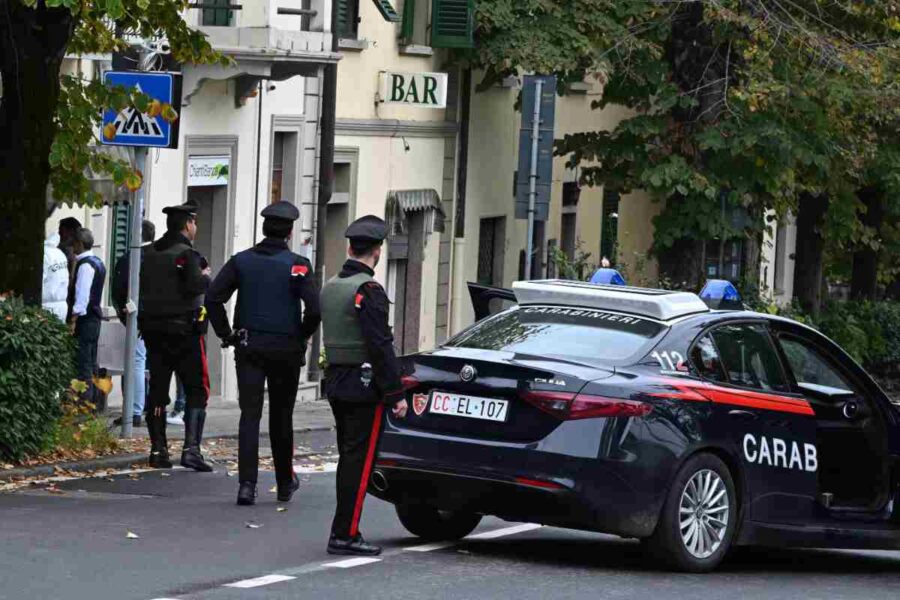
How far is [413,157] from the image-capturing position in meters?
31.2

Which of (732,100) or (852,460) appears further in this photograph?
(732,100)

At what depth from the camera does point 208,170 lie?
24609 millimetres

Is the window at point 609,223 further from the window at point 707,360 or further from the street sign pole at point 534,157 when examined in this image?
the window at point 707,360

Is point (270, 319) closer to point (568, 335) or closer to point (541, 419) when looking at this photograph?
point (568, 335)

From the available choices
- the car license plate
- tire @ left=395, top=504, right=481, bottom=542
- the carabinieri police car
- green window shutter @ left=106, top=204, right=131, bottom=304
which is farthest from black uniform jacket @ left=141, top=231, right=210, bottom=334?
green window shutter @ left=106, top=204, right=131, bottom=304

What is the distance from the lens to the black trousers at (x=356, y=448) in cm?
1094

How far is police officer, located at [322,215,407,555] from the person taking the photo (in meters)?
10.8

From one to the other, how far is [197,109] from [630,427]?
14241 mm

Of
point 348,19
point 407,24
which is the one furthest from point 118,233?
point 407,24

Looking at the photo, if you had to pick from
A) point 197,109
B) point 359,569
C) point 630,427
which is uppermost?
point 197,109

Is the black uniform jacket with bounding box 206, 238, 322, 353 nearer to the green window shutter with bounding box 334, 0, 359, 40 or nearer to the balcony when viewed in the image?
the balcony

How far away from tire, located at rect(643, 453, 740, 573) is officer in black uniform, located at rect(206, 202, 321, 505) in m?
→ 2.88

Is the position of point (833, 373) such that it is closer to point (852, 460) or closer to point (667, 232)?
point (852, 460)

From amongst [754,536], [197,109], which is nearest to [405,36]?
[197,109]
